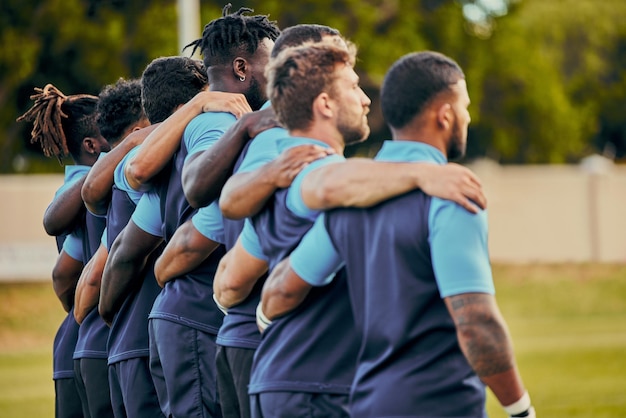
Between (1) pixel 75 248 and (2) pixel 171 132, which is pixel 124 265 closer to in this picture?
(2) pixel 171 132

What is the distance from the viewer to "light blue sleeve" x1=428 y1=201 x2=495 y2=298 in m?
3.50

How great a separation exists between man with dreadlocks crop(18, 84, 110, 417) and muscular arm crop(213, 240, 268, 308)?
2.34 m

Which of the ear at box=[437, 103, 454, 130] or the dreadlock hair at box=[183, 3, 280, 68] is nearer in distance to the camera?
the ear at box=[437, 103, 454, 130]

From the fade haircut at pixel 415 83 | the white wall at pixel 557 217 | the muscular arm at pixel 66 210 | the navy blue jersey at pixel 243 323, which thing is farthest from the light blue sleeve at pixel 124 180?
the white wall at pixel 557 217

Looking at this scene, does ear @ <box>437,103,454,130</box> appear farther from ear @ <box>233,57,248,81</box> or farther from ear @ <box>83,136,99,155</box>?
ear @ <box>83,136,99,155</box>

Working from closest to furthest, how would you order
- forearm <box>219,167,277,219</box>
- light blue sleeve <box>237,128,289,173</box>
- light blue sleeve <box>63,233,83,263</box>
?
1. forearm <box>219,167,277,219</box>
2. light blue sleeve <box>237,128,289,173</box>
3. light blue sleeve <box>63,233,83,263</box>

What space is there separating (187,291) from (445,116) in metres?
2.00

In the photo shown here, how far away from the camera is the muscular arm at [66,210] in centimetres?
660

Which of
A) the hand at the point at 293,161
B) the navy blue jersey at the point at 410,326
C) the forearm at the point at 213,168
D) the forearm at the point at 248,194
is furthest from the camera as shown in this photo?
the forearm at the point at 213,168

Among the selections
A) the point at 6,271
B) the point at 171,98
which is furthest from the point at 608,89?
the point at 171,98

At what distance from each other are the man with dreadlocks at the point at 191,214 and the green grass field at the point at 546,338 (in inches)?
305

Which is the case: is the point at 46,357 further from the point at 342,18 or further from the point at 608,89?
the point at 608,89

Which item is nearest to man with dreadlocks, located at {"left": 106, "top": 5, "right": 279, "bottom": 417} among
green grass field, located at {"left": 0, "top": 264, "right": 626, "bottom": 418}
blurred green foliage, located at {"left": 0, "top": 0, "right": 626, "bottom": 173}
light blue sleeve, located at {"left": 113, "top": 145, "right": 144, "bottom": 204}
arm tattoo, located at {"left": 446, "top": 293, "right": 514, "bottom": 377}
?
light blue sleeve, located at {"left": 113, "top": 145, "right": 144, "bottom": 204}

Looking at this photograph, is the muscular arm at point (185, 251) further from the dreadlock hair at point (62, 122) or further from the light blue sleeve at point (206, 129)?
the dreadlock hair at point (62, 122)
